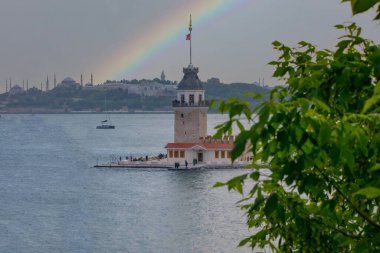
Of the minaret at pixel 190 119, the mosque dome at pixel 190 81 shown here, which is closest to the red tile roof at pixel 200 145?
the minaret at pixel 190 119

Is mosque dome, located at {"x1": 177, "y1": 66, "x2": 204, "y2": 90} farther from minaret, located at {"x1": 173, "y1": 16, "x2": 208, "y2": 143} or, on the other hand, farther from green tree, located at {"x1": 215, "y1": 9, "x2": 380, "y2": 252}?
green tree, located at {"x1": 215, "y1": 9, "x2": 380, "y2": 252}

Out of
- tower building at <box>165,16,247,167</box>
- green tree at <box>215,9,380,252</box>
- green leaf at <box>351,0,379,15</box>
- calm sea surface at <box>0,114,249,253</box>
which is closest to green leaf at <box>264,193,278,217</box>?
green tree at <box>215,9,380,252</box>

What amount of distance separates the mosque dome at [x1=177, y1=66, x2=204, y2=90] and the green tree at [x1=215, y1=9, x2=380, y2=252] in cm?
8037

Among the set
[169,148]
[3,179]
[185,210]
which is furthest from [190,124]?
[185,210]

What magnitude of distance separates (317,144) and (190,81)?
85.8 metres

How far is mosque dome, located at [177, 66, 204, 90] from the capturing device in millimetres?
91200

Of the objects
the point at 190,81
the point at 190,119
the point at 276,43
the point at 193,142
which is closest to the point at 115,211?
the point at 193,142

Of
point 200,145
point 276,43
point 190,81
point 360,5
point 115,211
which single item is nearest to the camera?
point 360,5

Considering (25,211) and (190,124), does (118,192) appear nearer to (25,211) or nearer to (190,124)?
(25,211)

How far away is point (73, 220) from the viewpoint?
5209 centimetres

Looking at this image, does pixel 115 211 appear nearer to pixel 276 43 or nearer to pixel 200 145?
pixel 200 145

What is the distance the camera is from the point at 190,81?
91.9 metres

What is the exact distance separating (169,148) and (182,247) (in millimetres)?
43743

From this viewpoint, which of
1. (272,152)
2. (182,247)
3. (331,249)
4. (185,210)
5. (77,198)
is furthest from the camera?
(77,198)
